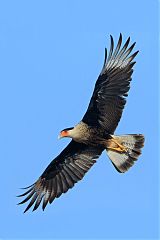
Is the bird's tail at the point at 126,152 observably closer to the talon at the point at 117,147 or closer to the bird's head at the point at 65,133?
the talon at the point at 117,147

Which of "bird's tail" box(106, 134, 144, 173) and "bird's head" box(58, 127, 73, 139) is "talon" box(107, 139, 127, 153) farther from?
"bird's head" box(58, 127, 73, 139)

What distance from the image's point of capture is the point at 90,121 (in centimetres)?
2059

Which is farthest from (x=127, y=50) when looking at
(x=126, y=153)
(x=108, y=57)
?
(x=126, y=153)

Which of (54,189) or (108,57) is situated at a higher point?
(108,57)

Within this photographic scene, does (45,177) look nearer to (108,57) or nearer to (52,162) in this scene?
(52,162)

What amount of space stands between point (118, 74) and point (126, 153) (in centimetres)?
128

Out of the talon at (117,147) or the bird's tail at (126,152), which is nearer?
the talon at (117,147)

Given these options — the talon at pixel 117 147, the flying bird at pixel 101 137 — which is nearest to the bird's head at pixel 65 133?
the flying bird at pixel 101 137

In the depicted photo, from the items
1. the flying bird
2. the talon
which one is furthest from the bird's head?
the talon

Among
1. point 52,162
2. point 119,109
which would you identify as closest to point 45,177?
point 52,162

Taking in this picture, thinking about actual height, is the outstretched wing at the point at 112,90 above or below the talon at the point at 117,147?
above

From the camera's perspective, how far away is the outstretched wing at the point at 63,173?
20.8 meters

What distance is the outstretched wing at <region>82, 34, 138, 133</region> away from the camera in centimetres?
2044

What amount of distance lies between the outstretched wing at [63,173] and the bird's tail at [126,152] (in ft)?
0.78
